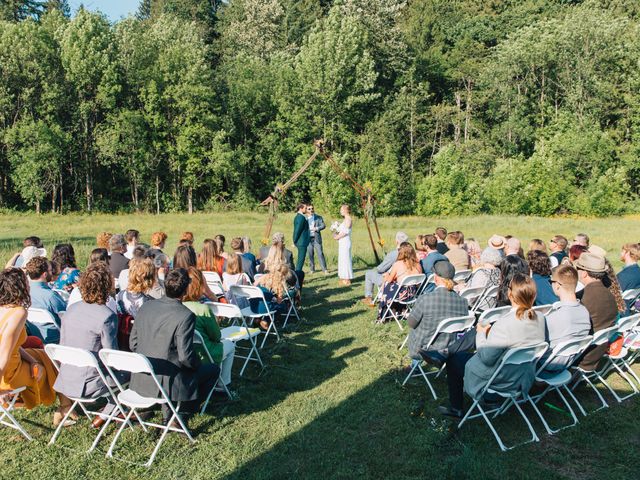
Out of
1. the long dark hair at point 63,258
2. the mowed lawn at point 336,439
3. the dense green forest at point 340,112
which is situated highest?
the dense green forest at point 340,112

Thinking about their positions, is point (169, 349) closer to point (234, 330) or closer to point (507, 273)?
point (234, 330)

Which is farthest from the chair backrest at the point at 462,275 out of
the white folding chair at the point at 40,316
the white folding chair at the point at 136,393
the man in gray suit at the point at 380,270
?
the white folding chair at the point at 40,316

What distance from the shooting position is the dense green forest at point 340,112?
35125 mm

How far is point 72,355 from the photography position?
15.3 ft

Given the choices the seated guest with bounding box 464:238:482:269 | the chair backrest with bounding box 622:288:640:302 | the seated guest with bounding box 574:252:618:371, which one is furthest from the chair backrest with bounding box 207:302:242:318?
the seated guest with bounding box 464:238:482:269

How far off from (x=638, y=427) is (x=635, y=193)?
40.8 meters

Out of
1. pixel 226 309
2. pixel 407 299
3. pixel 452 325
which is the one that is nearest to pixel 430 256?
pixel 407 299

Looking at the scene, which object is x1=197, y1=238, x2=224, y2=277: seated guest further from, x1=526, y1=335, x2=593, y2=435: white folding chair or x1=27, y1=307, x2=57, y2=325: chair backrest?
x1=526, y1=335, x2=593, y2=435: white folding chair

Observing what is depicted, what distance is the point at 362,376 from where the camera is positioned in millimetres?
6688

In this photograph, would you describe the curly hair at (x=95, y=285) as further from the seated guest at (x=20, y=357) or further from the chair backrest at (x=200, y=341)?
the chair backrest at (x=200, y=341)

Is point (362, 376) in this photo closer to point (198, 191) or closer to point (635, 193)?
point (198, 191)

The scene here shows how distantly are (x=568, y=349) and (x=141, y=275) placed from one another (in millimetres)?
4472

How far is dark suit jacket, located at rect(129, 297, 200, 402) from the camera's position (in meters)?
4.79

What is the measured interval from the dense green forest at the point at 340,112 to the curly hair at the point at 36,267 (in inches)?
1181
